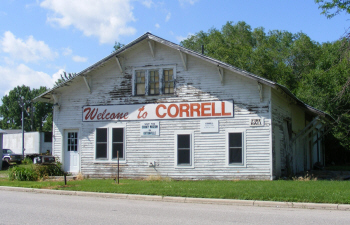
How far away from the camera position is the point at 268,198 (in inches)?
429

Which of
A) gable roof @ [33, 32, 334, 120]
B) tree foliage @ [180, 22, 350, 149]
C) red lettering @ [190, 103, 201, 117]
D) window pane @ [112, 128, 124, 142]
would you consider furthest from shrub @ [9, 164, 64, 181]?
tree foliage @ [180, 22, 350, 149]

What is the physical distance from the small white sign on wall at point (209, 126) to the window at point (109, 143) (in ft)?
13.1

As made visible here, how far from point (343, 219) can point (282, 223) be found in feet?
5.32

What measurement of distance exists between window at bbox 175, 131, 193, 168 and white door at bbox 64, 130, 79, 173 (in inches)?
212

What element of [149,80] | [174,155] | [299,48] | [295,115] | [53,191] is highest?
[299,48]

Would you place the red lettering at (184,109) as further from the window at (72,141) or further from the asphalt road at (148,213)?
the asphalt road at (148,213)

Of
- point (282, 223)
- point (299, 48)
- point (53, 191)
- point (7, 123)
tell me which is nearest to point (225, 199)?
point (282, 223)

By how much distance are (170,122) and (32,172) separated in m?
6.81

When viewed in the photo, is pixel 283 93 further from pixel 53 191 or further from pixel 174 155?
pixel 53 191

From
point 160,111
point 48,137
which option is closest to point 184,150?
point 160,111

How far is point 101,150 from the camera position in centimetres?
1861

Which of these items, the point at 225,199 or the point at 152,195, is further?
the point at 152,195

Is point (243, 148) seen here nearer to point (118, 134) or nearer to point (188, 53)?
point (188, 53)

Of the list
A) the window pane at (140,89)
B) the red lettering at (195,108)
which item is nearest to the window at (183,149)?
the red lettering at (195,108)
